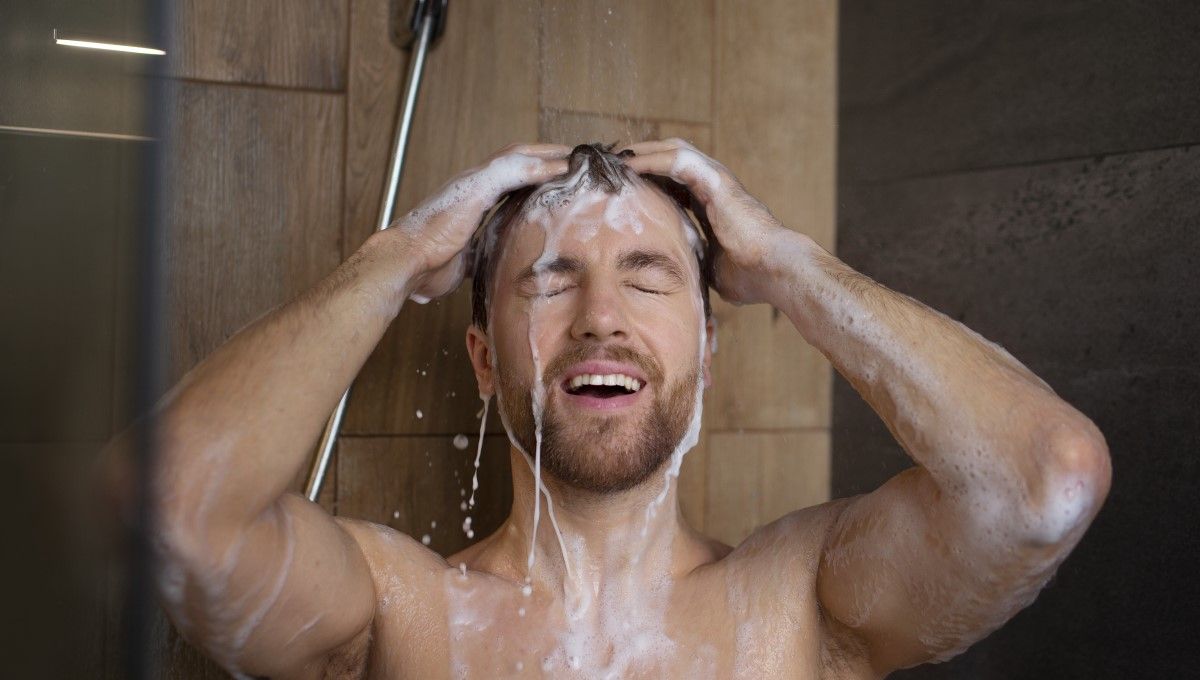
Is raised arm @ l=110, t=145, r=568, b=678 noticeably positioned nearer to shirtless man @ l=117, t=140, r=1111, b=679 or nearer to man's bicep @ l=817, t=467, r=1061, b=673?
shirtless man @ l=117, t=140, r=1111, b=679

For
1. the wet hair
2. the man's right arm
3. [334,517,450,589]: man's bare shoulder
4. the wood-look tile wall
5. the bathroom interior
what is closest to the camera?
the man's right arm

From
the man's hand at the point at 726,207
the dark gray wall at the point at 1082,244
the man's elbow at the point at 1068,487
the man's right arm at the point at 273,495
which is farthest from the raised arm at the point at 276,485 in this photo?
the dark gray wall at the point at 1082,244

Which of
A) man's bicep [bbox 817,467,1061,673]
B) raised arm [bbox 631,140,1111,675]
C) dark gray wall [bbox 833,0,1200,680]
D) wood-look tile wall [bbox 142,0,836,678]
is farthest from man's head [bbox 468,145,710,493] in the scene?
dark gray wall [bbox 833,0,1200,680]

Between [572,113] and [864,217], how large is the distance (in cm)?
52

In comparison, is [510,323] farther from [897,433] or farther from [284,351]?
[897,433]

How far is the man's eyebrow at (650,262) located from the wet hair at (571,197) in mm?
78

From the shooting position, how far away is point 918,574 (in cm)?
101

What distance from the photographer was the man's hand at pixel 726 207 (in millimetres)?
1196

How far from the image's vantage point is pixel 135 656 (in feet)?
1.38

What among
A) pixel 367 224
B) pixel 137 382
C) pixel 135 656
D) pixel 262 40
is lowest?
pixel 135 656

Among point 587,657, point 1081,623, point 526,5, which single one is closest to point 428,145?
point 526,5

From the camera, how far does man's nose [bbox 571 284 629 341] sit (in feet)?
3.75

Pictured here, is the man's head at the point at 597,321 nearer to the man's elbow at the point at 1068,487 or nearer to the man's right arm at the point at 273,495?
the man's right arm at the point at 273,495

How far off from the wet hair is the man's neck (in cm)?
23
